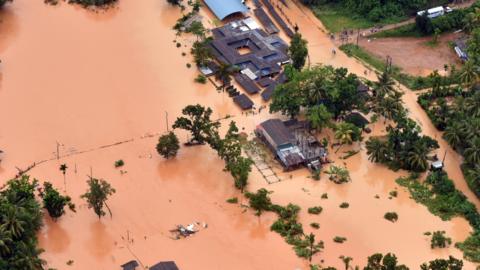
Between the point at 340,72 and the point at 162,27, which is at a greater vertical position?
the point at 162,27

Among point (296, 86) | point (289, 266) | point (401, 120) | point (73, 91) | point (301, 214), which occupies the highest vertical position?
point (73, 91)

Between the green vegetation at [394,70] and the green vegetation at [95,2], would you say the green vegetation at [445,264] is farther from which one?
the green vegetation at [95,2]

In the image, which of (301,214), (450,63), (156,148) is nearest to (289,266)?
(301,214)

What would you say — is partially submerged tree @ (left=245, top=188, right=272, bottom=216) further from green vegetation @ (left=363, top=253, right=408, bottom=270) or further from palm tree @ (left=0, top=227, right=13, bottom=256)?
palm tree @ (left=0, top=227, right=13, bottom=256)

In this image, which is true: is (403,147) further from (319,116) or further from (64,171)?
(64,171)

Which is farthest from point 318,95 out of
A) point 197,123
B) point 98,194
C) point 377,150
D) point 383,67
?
point 98,194

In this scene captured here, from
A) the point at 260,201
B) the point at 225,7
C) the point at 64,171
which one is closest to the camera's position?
the point at 260,201

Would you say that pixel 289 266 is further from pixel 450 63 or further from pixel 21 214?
pixel 450 63
